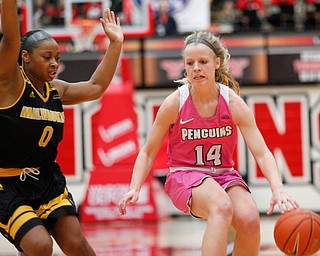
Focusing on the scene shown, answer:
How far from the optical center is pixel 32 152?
15.7 ft

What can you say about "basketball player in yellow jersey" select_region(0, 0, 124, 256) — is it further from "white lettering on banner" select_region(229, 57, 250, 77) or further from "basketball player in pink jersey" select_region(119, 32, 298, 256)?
"white lettering on banner" select_region(229, 57, 250, 77)

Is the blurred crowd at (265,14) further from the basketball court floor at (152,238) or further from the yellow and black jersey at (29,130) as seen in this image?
the yellow and black jersey at (29,130)

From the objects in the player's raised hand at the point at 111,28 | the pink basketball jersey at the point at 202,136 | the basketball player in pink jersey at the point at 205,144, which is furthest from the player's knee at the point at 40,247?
the player's raised hand at the point at 111,28

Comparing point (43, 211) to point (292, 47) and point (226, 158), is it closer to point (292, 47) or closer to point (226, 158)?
point (226, 158)

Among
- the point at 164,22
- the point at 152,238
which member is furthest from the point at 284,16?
the point at 152,238

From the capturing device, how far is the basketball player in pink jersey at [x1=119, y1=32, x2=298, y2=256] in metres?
4.96

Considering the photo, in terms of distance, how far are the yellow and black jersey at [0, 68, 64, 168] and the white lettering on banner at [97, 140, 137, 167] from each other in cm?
527

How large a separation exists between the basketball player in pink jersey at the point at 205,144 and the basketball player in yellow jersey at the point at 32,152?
1.53ft

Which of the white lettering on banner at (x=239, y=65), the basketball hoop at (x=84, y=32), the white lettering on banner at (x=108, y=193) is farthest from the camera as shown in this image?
the white lettering on banner at (x=239, y=65)

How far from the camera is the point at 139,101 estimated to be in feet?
37.1

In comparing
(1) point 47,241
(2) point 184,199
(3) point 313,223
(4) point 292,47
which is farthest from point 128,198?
(4) point 292,47

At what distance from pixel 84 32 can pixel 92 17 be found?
27 centimetres

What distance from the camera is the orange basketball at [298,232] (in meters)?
4.85

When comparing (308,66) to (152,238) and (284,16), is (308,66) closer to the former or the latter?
(152,238)
